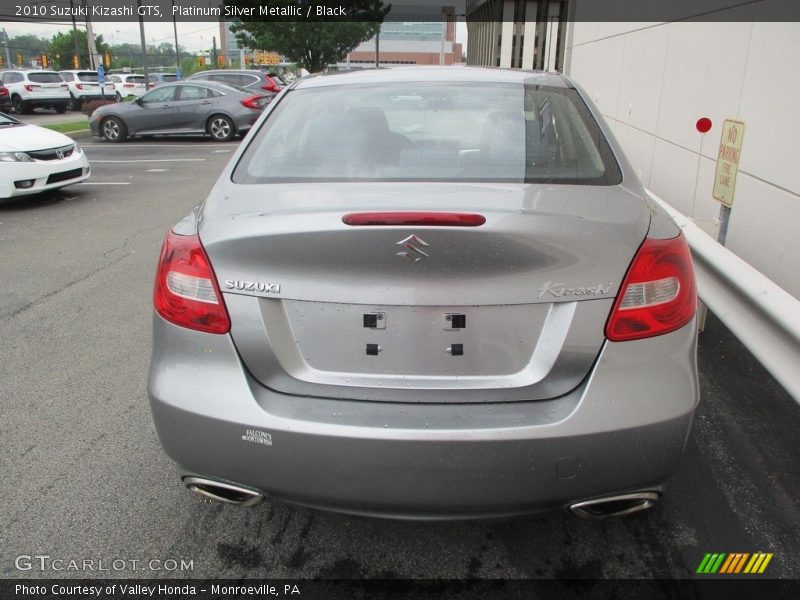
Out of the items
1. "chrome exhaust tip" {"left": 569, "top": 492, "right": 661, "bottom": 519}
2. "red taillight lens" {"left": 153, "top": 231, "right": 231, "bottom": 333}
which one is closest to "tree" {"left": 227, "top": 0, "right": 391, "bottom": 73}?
"red taillight lens" {"left": 153, "top": 231, "right": 231, "bottom": 333}

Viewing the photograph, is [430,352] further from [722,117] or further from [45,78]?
[45,78]

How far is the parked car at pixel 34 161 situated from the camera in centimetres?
869

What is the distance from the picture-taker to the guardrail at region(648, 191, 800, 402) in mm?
2883

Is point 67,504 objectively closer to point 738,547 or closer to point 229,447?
point 229,447

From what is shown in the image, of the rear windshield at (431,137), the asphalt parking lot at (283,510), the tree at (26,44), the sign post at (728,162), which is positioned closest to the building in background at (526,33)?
the sign post at (728,162)

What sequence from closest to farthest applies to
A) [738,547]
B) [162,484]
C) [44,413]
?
1. [738,547]
2. [162,484]
3. [44,413]

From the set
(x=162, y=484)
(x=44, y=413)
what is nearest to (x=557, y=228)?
(x=162, y=484)

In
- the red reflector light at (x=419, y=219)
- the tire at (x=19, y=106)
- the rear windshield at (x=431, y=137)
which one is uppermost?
the rear windshield at (x=431, y=137)

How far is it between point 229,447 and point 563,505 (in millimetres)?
1031

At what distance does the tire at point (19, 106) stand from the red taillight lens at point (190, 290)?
3367 cm

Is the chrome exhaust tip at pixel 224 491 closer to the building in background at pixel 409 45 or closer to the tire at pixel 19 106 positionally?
the tire at pixel 19 106

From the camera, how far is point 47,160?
362 inches

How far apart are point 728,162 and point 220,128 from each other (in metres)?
15.7

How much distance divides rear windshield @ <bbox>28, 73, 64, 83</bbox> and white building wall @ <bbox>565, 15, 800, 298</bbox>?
2793 centimetres
